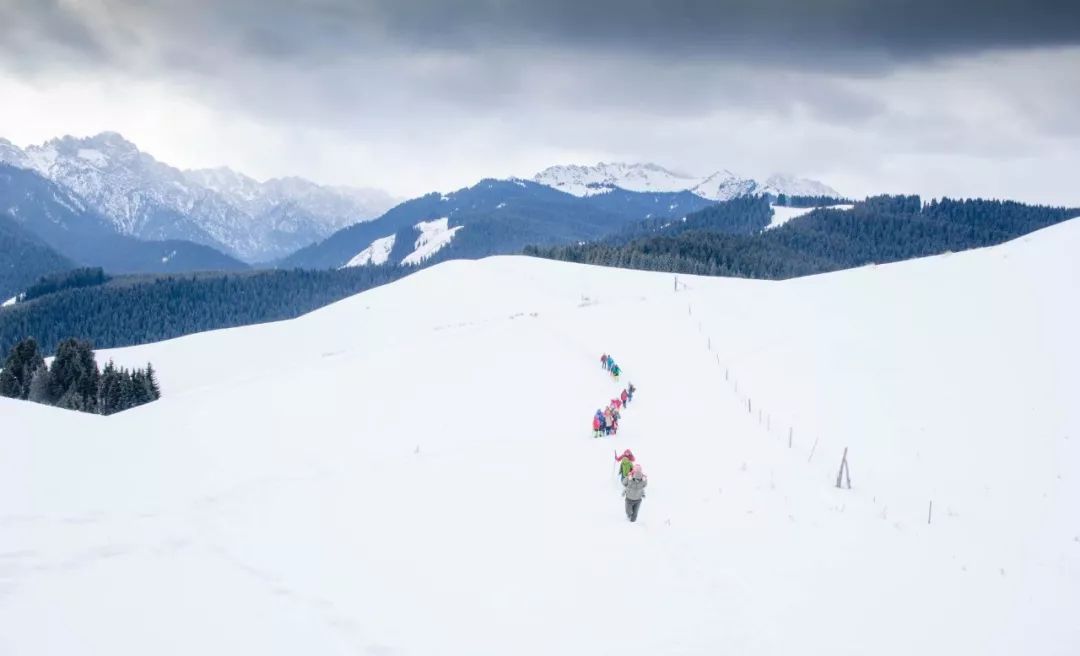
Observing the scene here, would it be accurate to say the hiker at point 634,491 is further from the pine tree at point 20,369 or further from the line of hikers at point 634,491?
the pine tree at point 20,369

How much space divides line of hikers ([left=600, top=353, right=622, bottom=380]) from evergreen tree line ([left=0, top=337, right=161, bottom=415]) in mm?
43160

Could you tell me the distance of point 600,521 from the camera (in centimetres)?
1698

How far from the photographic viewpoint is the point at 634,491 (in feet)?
55.1

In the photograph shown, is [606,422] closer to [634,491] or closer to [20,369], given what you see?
[634,491]

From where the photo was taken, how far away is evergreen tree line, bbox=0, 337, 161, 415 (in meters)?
61.5

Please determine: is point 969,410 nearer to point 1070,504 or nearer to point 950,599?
point 1070,504

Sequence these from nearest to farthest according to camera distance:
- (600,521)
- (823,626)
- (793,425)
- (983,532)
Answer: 1. (823,626)
2. (600,521)
3. (983,532)
4. (793,425)

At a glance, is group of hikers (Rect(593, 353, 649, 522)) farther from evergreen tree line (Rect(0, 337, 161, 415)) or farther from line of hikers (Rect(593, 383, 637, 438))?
evergreen tree line (Rect(0, 337, 161, 415))

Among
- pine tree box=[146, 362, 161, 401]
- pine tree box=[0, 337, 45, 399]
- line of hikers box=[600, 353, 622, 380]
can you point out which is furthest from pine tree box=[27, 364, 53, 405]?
line of hikers box=[600, 353, 622, 380]

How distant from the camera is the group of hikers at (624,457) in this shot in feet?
55.2

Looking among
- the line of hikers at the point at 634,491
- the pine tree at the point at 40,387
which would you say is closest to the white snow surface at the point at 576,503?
the line of hikers at the point at 634,491

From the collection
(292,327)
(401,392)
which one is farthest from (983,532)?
(292,327)

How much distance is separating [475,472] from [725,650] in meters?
9.82

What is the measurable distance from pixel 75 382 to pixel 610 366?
56390 millimetres
